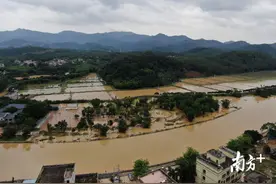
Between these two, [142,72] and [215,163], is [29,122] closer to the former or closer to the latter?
[215,163]

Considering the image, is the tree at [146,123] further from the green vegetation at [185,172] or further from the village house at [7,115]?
the village house at [7,115]

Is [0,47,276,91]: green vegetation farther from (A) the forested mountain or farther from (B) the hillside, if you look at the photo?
(A) the forested mountain

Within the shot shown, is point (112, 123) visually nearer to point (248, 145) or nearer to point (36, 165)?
point (36, 165)

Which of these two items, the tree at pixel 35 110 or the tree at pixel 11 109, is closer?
the tree at pixel 35 110

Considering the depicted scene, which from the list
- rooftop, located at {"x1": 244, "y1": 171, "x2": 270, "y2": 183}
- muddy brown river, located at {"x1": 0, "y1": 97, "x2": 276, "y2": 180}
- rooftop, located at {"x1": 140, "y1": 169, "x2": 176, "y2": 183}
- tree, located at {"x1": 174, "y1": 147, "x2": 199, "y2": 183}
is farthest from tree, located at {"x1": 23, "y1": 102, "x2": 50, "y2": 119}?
rooftop, located at {"x1": 244, "y1": 171, "x2": 270, "y2": 183}

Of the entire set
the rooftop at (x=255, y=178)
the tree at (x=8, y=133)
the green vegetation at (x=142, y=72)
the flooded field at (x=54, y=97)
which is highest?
the green vegetation at (x=142, y=72)

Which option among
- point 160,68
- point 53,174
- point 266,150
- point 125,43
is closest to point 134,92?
point 160,68

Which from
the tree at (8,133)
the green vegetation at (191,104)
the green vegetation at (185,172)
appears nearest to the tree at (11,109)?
the tree at (8,133)
